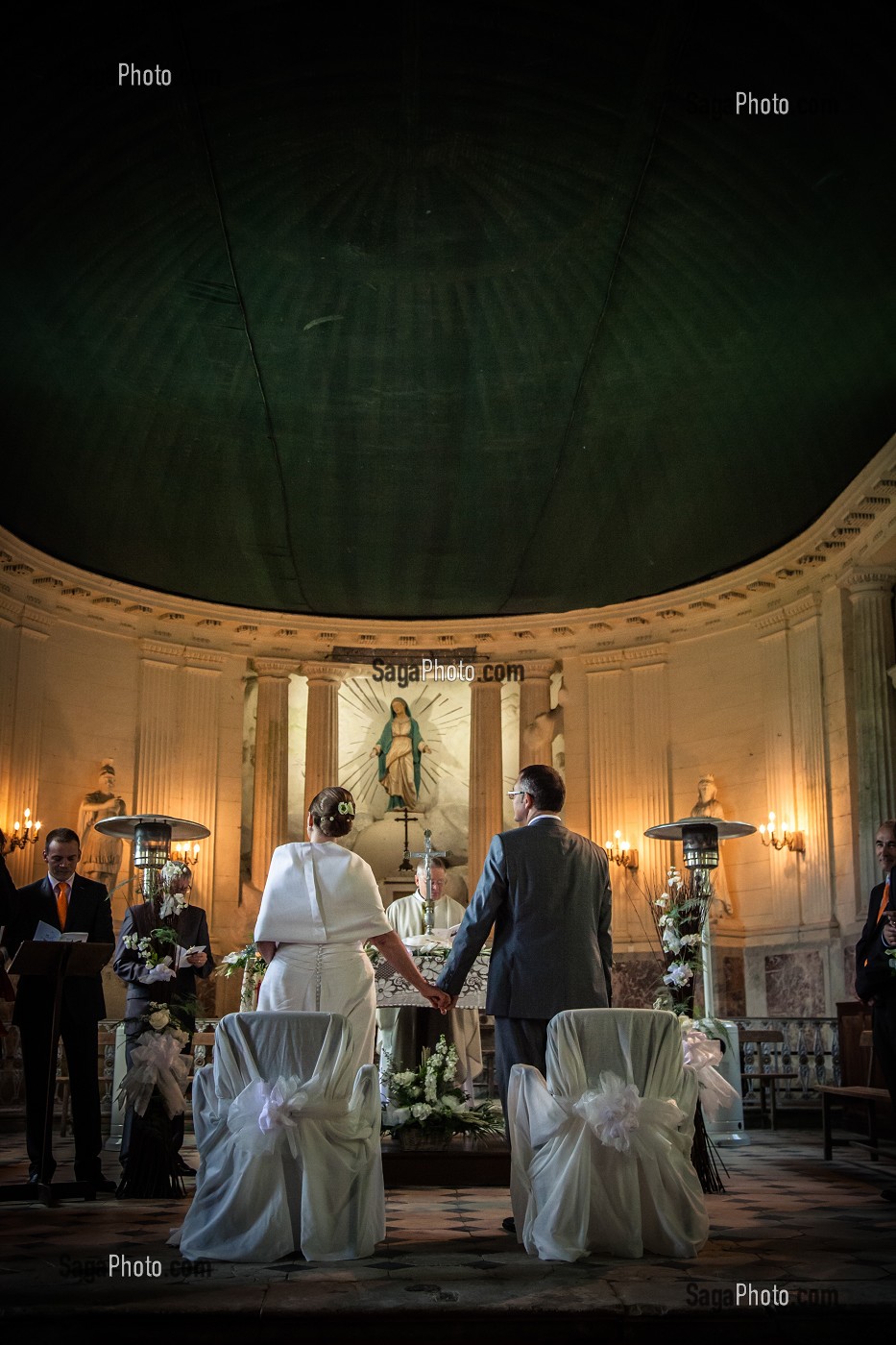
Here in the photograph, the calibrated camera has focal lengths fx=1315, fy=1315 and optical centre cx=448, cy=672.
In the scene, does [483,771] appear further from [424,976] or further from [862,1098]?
[862,1098]

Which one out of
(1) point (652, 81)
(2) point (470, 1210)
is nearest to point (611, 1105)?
(2) point (470, 1210)

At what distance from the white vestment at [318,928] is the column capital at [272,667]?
13629 mm

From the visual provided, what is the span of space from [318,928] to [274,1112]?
1363mm

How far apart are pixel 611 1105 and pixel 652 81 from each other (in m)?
10.7

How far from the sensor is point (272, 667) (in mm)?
19906

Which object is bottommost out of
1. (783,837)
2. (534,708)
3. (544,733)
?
(783,837)

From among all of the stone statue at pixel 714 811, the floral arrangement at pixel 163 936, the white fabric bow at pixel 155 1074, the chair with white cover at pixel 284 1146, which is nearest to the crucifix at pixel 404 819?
the stone statue at pixel 714 811

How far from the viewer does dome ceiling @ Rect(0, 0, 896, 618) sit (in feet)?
41.4

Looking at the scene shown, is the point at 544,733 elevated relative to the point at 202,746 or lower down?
elevated

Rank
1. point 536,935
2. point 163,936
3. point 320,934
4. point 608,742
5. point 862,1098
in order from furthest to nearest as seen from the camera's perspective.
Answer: point 608,742 → point 862,1098 → point 163,936 → point 320,934 → point 536,935

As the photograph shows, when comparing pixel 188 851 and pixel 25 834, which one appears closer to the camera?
pixel 25 834

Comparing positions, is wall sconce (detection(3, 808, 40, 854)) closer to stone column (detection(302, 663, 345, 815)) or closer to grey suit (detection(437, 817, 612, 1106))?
stone column (detection(302, 663, 345, 815))

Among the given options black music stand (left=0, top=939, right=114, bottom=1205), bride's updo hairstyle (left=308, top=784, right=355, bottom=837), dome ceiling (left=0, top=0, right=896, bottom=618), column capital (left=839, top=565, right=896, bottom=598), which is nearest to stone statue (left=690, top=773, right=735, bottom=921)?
dome ceiling (left=0, top=0, right=896, bottom=618)

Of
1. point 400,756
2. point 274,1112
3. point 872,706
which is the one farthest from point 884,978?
point 400,756
